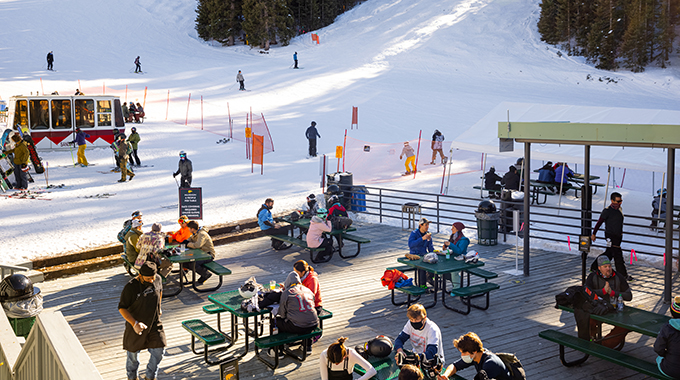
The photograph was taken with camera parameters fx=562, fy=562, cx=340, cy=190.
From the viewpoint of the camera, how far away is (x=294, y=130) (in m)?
30.3

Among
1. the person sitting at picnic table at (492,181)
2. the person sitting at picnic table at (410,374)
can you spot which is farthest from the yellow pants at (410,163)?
the person sitting at picnic table at (410,374)

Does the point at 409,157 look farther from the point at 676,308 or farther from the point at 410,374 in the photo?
the point at 410,374

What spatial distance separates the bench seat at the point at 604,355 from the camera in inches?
243

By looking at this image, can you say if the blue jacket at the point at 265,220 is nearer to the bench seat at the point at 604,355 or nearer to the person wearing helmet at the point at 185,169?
the person wearing helmet at the point at 185,169

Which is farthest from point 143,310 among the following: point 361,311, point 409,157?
point 409,157

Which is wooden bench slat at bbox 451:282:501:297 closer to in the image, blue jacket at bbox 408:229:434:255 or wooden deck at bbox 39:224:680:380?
wooden deck at bbox 39:224:680:380

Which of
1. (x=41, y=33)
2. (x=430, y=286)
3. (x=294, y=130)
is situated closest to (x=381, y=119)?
(x=294, y=130)

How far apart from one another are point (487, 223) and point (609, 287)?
5.73 m

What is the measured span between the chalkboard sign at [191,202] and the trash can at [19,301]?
6.68m

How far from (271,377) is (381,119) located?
26.5m

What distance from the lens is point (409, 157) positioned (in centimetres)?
2164

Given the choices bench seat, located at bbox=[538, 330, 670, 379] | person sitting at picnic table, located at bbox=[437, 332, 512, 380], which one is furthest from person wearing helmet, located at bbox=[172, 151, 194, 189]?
person sitting at picnic table, located at bbox=[437, 332, 512, 380]

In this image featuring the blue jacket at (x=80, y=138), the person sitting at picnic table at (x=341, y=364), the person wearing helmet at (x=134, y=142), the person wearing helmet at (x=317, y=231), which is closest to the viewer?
the person sitting at picnic table at (x=341, y=364)

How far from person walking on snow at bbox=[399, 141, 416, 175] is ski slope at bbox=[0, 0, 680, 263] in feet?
2.32
